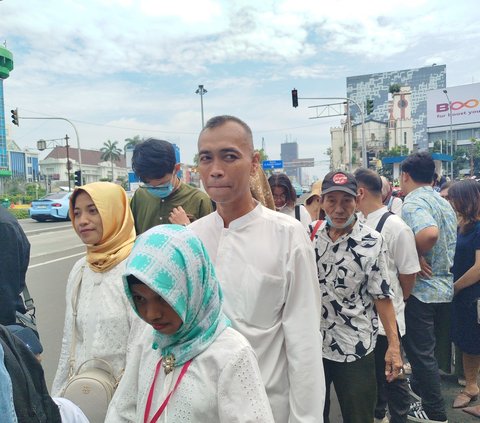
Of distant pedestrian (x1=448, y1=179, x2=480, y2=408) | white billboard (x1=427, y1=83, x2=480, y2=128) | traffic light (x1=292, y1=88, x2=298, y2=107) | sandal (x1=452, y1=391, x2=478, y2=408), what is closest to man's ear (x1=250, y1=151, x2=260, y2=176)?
distant pedestrian (x1=448, y1=179, x2=480, y2=408)

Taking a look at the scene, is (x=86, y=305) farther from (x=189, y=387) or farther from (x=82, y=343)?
(x=189, y=387)

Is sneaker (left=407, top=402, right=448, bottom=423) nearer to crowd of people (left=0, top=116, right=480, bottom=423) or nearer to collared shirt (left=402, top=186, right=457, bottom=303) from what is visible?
crowd of people (left=0, top=116, right=480, bottom=423)

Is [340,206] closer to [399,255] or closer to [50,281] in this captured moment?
[399,255]

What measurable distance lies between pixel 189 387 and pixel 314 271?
2.40 feet

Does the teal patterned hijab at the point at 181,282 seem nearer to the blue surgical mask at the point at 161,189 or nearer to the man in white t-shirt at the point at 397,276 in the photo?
the blue surgical mask at the point at 161,189

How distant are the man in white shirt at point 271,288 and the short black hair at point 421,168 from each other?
230cm

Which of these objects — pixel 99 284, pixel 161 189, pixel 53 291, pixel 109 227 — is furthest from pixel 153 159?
pixel 53 291

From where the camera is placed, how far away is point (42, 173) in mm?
109062

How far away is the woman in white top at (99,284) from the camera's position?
2234 mm

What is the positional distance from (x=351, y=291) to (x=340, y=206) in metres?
0.52

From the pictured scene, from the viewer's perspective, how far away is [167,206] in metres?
3.27

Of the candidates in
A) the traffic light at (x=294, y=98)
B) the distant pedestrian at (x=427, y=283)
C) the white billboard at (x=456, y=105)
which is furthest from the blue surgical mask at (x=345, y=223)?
the white billboard at (x=456, y=105)

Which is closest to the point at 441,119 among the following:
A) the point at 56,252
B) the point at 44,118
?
the point at 44,118

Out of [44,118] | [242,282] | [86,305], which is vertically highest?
[44,118]
